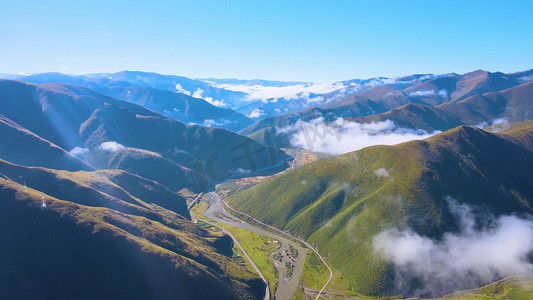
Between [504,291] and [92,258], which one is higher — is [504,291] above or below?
below

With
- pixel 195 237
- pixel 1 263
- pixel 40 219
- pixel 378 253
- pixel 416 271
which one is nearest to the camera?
pixel 1 263

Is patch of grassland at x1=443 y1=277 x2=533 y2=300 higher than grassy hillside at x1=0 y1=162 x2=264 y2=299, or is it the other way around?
grassy hillside at x1=0 y1=162 x2=264 y2=299

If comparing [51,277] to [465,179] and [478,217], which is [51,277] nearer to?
[478,217]

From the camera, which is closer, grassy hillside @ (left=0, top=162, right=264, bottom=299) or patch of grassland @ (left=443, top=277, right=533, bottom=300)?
grassy hillside @ (left=0, top=162, right=264, bottom=299)

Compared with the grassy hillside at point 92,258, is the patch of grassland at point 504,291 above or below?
below

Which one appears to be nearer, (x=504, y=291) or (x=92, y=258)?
(x=92, y=258)

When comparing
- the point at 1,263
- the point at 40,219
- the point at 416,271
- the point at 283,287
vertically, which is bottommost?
the point at 283,287

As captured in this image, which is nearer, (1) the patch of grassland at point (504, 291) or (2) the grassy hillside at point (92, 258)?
(2) the grassy hillside at point (92, 258)

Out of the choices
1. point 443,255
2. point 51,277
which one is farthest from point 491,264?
point 51,277
